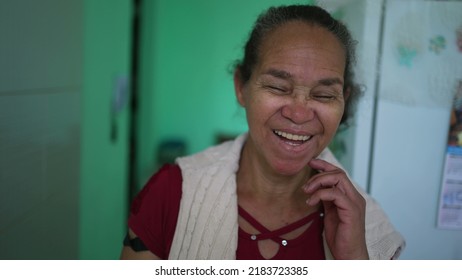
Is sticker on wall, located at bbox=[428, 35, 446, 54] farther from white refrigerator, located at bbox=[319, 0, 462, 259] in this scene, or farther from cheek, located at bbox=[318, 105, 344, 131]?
cheek, located at bbox=[318, 105, 344, 131]

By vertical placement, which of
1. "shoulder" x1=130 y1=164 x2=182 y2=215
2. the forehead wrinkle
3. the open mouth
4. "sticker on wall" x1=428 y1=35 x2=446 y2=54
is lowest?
"shoulder" x1=130 y1=164 x2=182 y2=215

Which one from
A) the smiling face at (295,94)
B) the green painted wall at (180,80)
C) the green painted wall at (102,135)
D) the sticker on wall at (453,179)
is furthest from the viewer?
the green painted wall at (180,80)

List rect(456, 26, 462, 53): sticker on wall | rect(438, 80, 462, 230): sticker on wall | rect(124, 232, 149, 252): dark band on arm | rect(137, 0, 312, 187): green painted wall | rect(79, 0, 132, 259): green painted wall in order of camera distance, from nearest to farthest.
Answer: rect(124, 232, 149, 252): dark band on arm → rect(456, 26, 462, 53): sticker on wall → rect(438, 80, 462, 230): sticker on wall → rect(79, 0, 132, 259): green painted wall → rect(137, 0, 312, 187): green painted wall

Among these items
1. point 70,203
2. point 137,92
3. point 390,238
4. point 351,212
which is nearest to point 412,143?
point 390,238

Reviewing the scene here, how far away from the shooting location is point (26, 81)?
2.77 ft

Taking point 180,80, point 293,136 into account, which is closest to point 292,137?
point 293,136

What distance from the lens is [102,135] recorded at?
1726mm

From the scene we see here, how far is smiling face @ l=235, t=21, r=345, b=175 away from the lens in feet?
2.50

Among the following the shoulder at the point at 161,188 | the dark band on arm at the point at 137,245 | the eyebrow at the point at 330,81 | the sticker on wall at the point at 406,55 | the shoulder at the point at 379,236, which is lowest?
the dark band on arm at the point at 137,245

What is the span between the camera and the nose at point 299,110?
2.53 ft

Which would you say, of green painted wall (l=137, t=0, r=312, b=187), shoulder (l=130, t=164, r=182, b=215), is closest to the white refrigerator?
shoulder (l=130, t=164, r=182, b=215)

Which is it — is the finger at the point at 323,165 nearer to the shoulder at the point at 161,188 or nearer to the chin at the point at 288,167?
the chin at the point at 288,167

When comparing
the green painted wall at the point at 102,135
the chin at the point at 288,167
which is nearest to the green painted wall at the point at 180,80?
the green painted wall at the point at 102,135

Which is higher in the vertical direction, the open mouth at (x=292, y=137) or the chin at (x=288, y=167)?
the open mouth at (x=292, y=137)
